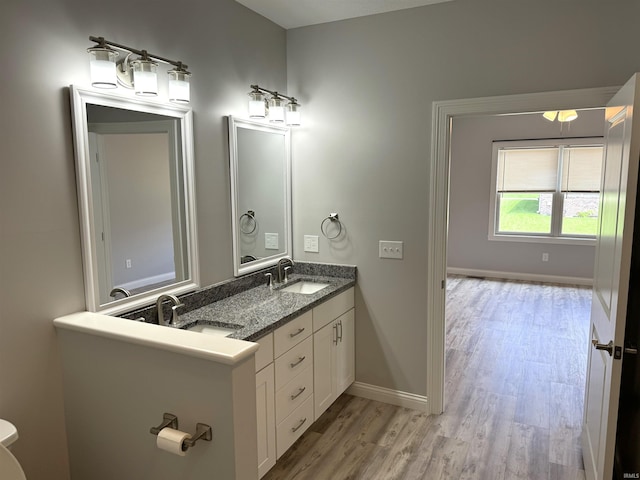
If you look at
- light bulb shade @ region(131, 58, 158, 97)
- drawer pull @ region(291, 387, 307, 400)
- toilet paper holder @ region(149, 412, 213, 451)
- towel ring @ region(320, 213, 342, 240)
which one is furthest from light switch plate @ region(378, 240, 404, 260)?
toilet paper holder @ region(149, 412, 213, 451)

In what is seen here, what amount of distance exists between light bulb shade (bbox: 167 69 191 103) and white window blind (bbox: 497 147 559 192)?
235 inches

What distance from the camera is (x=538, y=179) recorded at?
687 cm

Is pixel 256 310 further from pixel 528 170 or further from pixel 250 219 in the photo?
pixel 528 170

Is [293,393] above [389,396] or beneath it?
above

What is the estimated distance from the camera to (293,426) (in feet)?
8.21

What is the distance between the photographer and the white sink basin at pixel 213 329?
2.24 metres

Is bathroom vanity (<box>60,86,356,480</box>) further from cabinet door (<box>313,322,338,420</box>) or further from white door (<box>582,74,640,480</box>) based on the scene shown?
white door (<box>582,74,640,480</box>)

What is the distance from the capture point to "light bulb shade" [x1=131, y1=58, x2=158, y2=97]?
194cm

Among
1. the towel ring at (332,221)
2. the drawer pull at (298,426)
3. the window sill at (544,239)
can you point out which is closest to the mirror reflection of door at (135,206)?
the drawer pull at (298,426)

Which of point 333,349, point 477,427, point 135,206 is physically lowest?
point 477,427

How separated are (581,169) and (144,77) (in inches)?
256

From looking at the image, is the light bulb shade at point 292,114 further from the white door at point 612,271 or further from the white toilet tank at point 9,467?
the white toilet tank at point 9,467

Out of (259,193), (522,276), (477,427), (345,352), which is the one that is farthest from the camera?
(522,276)

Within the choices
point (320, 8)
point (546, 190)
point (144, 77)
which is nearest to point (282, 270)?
point (144, 77)
